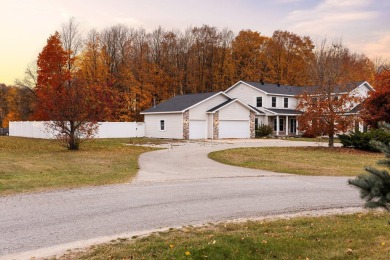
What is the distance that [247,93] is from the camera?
46969mm

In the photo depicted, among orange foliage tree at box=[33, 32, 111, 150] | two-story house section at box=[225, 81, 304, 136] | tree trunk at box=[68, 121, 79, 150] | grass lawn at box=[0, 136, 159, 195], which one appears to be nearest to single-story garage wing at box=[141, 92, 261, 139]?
two-story house section at box=[225, 81, 304, 136]

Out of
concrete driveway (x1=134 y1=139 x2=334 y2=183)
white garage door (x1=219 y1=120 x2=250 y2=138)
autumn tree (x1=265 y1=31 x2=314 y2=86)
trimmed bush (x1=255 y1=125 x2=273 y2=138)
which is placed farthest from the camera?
autumn tree (x1=265 y1=31 x2=314 y2=86)

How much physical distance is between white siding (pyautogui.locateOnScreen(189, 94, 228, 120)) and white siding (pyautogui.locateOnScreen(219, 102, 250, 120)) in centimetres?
129

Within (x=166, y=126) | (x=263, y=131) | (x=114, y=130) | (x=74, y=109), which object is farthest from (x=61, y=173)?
(x=263, y=131)

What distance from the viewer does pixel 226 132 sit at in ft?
131

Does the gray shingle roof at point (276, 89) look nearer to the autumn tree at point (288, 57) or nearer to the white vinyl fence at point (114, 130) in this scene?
the autumn tree at point (288, 57)

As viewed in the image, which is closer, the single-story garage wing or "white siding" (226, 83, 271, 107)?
the single-story garage wing

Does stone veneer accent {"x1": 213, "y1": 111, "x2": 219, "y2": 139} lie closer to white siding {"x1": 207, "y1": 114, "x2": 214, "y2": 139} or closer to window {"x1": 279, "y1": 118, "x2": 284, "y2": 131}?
white siding {"x1": 207, "y1": 114, "x2": 214, "y2": 139}

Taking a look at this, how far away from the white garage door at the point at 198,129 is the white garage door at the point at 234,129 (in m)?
1.68

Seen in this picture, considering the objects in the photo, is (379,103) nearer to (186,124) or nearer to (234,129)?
(234,129)

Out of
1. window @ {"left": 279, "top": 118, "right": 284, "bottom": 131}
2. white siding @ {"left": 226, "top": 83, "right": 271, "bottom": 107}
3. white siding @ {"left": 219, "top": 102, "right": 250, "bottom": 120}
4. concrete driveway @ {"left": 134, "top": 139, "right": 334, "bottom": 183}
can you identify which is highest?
white siding @ {"left": 226, "top": 83, "right": 271, "bottom": 107}

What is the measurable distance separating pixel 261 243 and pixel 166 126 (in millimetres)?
34320

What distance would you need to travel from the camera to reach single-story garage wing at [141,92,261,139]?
38.5 meters

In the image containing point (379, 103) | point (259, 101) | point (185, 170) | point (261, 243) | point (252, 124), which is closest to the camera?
point (261, 243)
